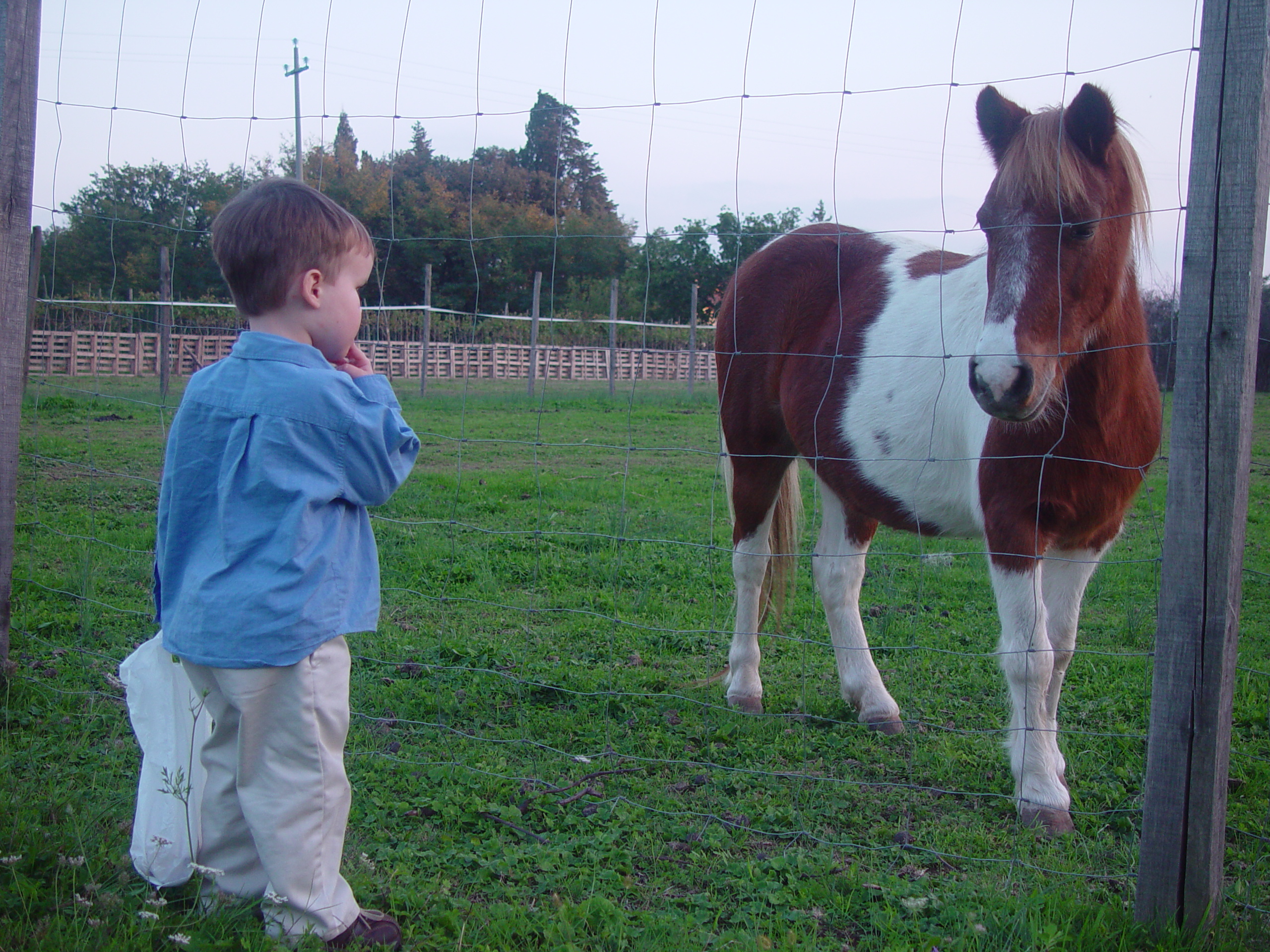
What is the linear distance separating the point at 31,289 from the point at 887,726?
141 inches

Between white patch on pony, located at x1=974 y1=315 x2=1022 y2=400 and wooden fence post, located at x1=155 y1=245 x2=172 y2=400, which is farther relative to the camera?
wooden fence post, located at x1=155 y1=245 x2=172 y2=400

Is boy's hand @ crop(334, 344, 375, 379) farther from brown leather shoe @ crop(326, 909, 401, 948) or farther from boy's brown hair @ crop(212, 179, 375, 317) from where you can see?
brown leather shoe @ crop(326, 909, 401, 948)

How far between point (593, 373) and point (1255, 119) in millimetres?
16945

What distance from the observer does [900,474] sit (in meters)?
3.16

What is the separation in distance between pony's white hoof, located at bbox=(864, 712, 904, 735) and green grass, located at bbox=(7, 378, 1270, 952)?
0.23 feet

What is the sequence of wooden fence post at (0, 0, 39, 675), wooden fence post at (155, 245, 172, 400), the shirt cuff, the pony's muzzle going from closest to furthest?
the shirt cuff, the pony's muzzle, wooden fence post at (0, 0, 39, 675), wooden fence post at (155, 245, 172, 400)

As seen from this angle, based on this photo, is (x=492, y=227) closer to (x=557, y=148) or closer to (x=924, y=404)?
(x=557, y=148)

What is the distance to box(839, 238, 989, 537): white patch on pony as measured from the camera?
2.94 m

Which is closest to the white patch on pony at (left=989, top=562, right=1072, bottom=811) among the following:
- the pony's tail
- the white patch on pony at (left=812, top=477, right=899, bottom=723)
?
the white patch on pony at (left=812, top=477, right=899, bottom=723)

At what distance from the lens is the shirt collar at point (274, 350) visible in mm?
1684

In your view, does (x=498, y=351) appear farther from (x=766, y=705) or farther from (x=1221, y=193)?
(x=1221, y=193)

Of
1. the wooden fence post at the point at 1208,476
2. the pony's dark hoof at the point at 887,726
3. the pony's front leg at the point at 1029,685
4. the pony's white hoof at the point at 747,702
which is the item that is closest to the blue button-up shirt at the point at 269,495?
the wooden fence post at the point at 1208,476

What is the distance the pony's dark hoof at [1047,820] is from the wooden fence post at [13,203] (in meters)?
3.43

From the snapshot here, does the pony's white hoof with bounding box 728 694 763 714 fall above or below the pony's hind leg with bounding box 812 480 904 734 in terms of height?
below
